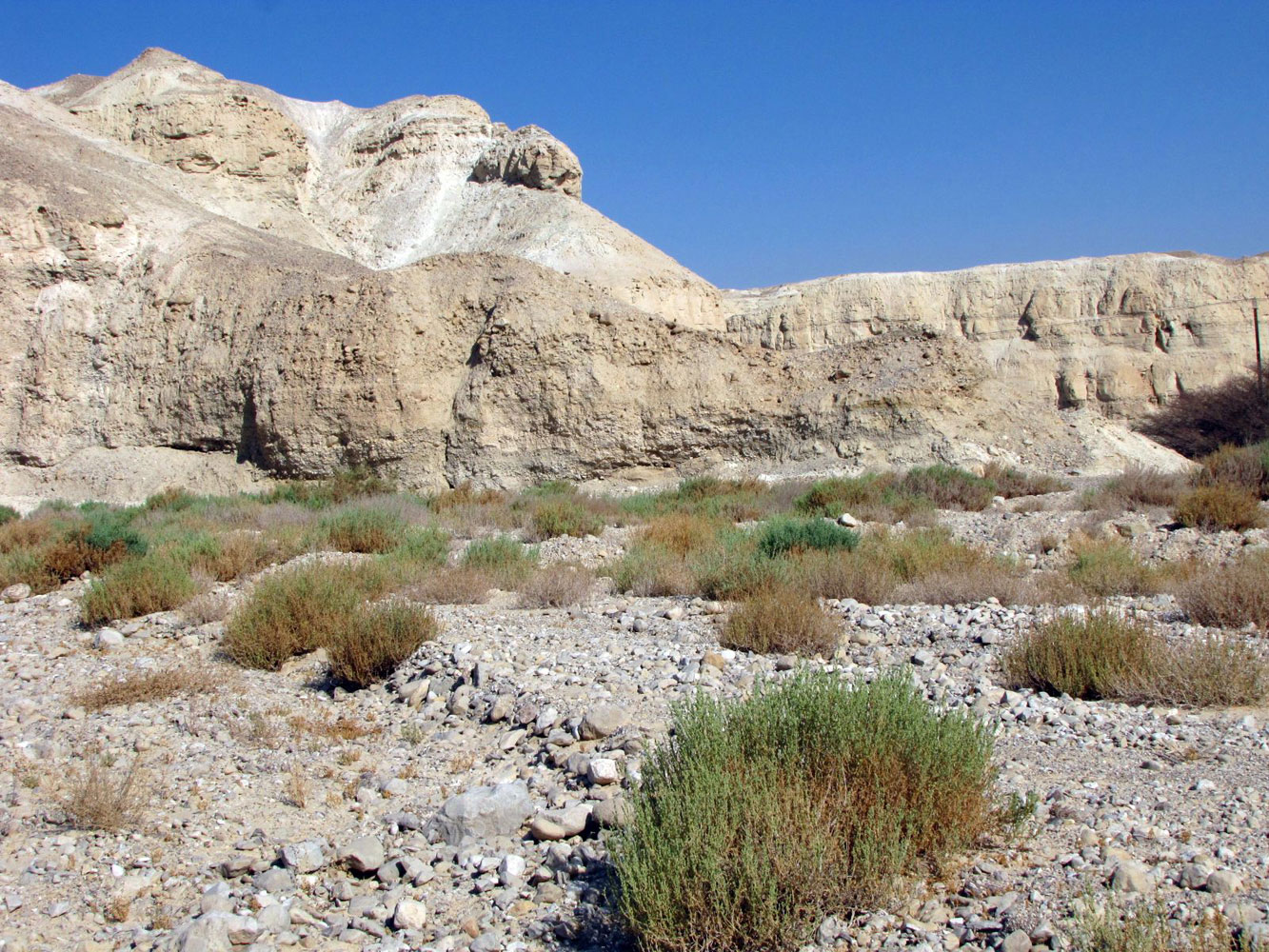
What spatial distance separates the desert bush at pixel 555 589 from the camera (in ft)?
29.6

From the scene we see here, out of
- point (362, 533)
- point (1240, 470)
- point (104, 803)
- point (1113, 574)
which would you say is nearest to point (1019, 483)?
point (1240, 470)

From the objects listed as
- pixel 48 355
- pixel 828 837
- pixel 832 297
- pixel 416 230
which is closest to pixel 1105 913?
pixel 828 837

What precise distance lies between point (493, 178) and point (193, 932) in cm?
3917

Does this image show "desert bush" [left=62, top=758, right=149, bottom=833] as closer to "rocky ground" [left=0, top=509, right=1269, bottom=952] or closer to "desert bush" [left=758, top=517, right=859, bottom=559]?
"rocky ground" [left=0, top=509, right=1269, bottom=952]

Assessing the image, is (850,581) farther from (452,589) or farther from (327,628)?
(327,628)

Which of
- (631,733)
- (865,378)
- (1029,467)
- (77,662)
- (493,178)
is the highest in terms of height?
(493,178)

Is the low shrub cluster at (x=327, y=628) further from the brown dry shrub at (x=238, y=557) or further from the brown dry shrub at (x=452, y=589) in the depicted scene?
the brown dry shrub at (x=238, y=557)

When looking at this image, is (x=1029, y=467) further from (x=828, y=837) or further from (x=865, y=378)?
(x=828, y=837)

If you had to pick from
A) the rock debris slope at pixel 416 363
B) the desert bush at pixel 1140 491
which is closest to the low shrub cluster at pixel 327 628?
the desert bush at pixel 1140 491

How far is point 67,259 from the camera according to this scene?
2753 centimetres

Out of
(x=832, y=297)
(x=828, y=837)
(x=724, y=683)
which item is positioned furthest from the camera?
(x=832, y=297)

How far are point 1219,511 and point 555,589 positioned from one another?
28.1 ft

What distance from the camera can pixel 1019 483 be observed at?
19.3 m

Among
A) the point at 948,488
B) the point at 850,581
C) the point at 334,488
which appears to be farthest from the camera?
the point at 334,488
